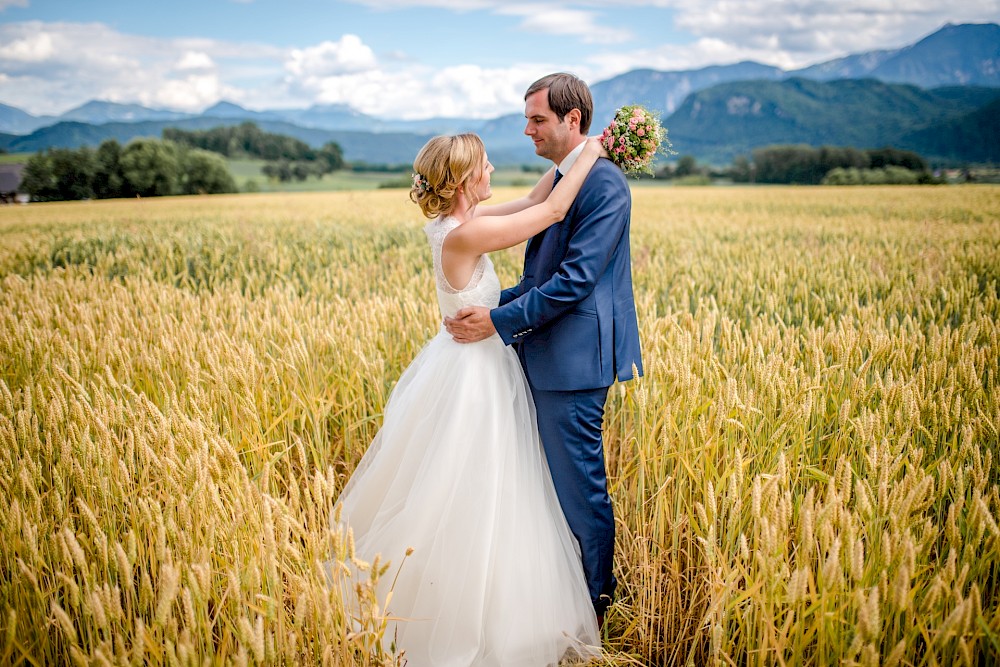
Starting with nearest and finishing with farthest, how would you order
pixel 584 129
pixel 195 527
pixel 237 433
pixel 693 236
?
1. pixel 195 527
2. pixel 584 129
3. pixel 237 433
4. pixel 693 236

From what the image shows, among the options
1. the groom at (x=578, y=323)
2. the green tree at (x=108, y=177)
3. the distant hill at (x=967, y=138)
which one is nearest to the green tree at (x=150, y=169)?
the green tree at (x=108, y=177)

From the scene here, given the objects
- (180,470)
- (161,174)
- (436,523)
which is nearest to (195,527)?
(180,470)

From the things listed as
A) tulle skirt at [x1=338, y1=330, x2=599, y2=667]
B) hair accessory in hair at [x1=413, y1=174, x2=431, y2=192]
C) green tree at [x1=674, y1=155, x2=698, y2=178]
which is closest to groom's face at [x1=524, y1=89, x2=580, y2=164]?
hair accessory in hair at [x1=413, y1=174, x2=431, y2=192]

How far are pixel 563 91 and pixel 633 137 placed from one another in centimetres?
37

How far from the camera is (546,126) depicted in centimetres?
256

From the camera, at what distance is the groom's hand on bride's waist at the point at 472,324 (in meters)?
2.66

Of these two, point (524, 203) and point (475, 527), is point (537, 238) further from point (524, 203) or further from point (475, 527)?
point (475, 527)

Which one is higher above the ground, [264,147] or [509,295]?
[264,147]

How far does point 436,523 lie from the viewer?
260cm

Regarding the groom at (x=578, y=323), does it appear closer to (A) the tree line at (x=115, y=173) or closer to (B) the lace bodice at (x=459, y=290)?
(B) the lace bodice at (x=459, y=290)

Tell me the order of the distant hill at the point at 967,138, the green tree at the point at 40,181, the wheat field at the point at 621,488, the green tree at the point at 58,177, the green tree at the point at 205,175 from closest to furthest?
1. the wheat field at the point at 621,488
2. the green tree at the point at 40,181
3. the green tree at the point at 58,177
4. the green tree at the point at 205,175
5. the distant hill at the point at 967,138

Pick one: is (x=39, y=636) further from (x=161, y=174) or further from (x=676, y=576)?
(x=161, y=174)

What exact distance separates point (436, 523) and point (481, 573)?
A: 320 millimetres

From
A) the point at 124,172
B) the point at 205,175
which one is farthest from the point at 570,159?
the point at 205,175
